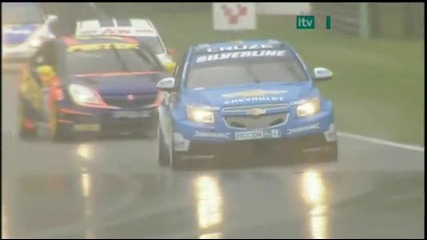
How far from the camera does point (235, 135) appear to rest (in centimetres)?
1214

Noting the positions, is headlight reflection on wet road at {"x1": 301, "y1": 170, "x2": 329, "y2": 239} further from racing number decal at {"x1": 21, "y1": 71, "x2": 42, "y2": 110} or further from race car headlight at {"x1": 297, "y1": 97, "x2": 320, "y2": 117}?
racing number decal at {"x1": 21, "y1": 71, "x2": 42, "y2": 110}

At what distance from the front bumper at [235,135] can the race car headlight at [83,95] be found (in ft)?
2.50

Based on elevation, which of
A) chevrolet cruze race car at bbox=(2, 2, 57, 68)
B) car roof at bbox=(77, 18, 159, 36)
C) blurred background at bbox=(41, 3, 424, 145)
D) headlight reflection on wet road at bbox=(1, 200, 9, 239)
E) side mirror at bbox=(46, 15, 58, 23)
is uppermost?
chevrolet cruze race car at bbox=(2, 2, 57, 68)

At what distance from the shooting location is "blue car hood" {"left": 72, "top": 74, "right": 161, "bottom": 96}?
41.3ft

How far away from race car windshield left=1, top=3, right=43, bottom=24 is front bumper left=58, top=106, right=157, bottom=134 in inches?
44.1

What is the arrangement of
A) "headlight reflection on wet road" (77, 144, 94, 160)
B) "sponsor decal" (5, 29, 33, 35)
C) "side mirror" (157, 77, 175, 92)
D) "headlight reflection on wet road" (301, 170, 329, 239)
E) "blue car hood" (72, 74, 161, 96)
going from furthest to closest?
1. "blue car hood" (72, 74, 161, 96)
2. "side mirror" (157, 77, 175, 92)
3. "headlight reflection on wet road" (77, 144, 94, 160)
4. "headlight reflection on wet road" (301, 170, 329, 239)
5. "sponsor decal" (5, 29, 33, 35)

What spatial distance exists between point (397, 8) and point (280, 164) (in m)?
11.5

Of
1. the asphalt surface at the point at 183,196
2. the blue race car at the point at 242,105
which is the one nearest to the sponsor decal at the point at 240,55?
the blue race car at the point at 242,105

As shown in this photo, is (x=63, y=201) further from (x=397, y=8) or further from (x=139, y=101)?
(x=397, y=8)

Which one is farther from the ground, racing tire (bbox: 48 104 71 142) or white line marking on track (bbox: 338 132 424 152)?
→ racing tire (bbox: 48 104 71 142)

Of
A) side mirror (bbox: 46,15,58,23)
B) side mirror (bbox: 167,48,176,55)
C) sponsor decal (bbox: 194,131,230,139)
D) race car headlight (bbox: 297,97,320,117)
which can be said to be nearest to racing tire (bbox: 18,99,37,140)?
side mirror (bbox: 46,15,58,23)

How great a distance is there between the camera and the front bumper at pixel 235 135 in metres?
12.1

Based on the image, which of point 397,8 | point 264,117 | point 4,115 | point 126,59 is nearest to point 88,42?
point 126,59

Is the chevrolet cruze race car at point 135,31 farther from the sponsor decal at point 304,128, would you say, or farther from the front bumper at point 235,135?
the sponsor decal at point 304,128
